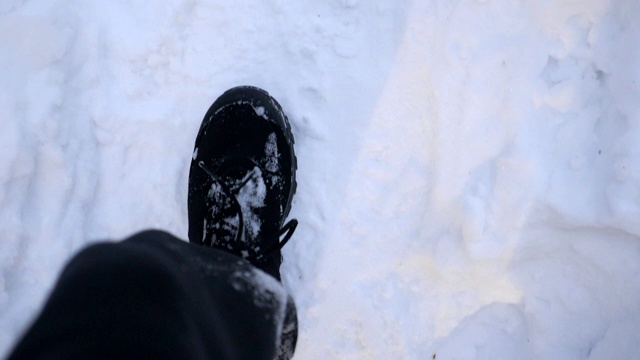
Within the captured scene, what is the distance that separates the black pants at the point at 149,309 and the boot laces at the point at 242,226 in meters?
0.42

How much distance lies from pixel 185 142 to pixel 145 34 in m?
0.28

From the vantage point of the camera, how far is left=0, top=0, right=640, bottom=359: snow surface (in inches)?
50.6

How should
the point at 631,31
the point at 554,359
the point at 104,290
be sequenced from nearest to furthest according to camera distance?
the point at 104,290 < the point at 631,31 < the point at 554,359

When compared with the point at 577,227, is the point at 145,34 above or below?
above

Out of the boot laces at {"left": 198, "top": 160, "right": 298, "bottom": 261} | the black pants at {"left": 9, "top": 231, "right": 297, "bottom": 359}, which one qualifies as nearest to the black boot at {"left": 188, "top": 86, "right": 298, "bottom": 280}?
the boot laces at {"left": 198, "top": 160, "right": 298, "bottom": 261}

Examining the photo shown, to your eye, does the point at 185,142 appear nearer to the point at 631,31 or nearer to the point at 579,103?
the point at 579,103

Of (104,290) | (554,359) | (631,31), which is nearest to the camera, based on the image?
(104,290)

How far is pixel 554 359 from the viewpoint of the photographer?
1.36m

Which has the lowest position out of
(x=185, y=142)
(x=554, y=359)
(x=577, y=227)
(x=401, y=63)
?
(x=554, y=359)

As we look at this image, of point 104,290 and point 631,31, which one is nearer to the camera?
point 104,290

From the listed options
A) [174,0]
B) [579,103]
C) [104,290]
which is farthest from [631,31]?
[104,290]

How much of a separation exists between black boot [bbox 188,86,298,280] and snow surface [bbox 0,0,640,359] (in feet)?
0.15

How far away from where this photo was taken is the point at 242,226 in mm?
1347

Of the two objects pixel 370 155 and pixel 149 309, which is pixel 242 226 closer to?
pixel 370 155
